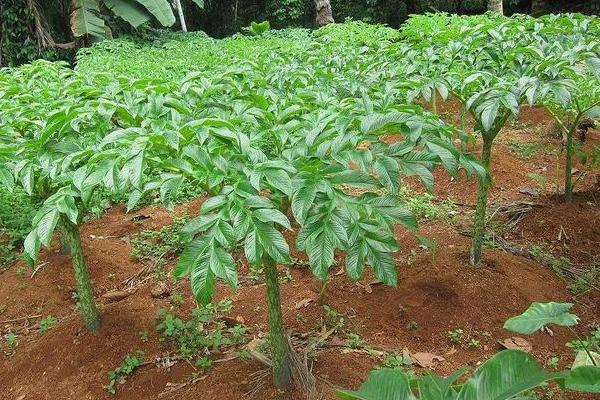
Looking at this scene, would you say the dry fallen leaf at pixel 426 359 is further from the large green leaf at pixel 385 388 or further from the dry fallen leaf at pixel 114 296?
the dry fallen leaf at pixel 114 296

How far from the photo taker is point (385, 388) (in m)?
1.31

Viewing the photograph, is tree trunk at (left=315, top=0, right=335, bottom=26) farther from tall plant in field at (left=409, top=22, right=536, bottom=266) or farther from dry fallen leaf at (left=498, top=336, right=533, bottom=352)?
dry fallen leaf at (left=498, top=336, right=533, bottom=352)

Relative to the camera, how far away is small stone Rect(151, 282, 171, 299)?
128 inches

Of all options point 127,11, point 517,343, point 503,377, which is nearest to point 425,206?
point 517,343

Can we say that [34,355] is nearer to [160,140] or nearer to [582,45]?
[160,140]

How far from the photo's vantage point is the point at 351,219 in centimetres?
174

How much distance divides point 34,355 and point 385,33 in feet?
19.8

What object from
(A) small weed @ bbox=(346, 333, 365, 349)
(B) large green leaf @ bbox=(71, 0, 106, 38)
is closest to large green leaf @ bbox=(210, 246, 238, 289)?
(A) small weed @ bbox=(346, 333, 365, 349)

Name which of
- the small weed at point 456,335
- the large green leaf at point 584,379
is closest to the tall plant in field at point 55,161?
the large green leaf at point 584,379

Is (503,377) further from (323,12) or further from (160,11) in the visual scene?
(160,11)

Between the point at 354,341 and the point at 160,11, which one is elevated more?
the point at 160,11

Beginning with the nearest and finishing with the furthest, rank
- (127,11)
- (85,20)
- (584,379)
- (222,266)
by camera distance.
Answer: (584,379)
(222,266)
(85,20)
(127,11)

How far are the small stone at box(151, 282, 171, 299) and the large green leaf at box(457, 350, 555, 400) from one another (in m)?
2.32

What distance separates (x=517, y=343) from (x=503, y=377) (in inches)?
64.0
